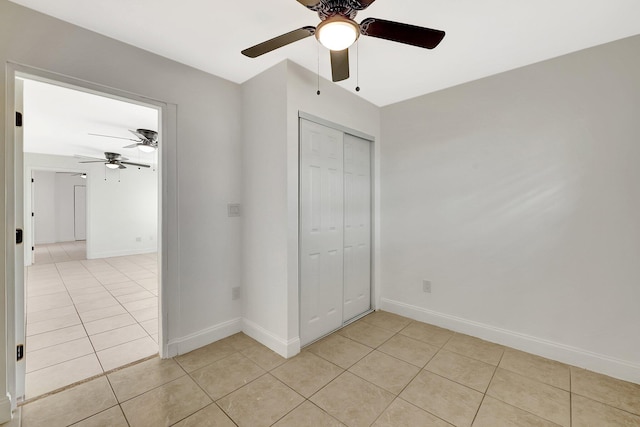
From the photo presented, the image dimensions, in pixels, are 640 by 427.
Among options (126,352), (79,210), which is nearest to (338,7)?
(126,352)

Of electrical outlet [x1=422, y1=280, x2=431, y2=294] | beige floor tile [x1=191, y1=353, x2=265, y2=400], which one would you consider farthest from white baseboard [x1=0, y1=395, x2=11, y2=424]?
electrical outlet [x1=422, y1=280, x2=431, y2=294]

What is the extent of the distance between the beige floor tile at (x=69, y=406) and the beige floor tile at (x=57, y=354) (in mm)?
564

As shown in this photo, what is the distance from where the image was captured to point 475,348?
8.04ft

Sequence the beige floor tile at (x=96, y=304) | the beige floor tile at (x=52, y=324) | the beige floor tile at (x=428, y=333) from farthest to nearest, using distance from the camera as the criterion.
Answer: the beige floor tile at (x=96, y=304) → the beige floor tile at (x=52, y=324) → the beige floor tile at (x=428, y=333)

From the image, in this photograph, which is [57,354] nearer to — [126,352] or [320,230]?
[126,352]

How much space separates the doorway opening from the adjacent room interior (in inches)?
6.8

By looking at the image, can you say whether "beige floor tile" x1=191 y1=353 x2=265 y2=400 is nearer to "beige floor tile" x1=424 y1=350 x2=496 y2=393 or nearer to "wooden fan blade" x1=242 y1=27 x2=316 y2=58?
"beige floor tile" x1=424 y1=350 x2=496 y2=393

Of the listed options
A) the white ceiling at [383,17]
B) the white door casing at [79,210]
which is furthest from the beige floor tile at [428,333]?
the white door casing at [79,210]

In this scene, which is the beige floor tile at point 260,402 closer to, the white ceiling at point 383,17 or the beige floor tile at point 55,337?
the beige floor tile at point 55,337

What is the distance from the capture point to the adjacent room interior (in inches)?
67.9

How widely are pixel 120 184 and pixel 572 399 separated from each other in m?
9.18

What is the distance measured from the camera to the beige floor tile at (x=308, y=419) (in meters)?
1.58

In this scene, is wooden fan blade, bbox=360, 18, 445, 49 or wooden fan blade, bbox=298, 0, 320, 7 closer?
wooden fan blade, bbox=298, 0, 320, 7

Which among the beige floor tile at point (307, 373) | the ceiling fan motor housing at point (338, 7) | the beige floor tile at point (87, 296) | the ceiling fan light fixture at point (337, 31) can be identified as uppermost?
the ceiling fan motor housing at point (338, 7)
